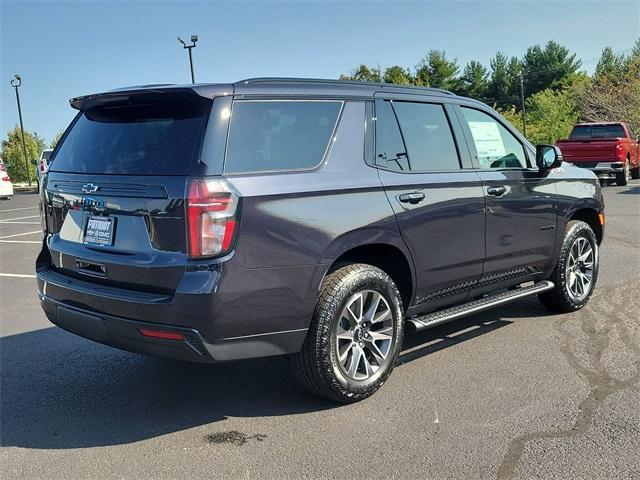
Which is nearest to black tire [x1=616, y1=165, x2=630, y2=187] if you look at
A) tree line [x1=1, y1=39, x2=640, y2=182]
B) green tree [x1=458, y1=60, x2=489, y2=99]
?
tree line [x1=1, y1=39, x2=640, y2=182]

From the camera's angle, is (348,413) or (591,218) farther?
(591,218)

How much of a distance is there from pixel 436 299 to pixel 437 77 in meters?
60.7

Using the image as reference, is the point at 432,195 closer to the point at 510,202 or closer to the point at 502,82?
the point at 510,202

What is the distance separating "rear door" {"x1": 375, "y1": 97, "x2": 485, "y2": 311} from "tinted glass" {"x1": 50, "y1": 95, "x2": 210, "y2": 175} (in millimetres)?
1236

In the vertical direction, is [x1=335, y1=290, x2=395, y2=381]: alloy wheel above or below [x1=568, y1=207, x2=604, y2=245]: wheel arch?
below

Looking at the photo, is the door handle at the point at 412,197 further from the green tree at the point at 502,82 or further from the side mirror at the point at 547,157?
the green tree at the point at 502,82

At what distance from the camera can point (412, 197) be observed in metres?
3.92

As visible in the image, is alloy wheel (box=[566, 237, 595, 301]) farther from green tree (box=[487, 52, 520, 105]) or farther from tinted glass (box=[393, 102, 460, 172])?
green tree (box=[487, 52, 520, 105])

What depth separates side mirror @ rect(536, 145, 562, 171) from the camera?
5.02 metres

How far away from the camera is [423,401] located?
3674 millimetres

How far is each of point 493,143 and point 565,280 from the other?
4.81 ft

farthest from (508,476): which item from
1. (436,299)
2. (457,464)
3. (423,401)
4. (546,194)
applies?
(546,194)

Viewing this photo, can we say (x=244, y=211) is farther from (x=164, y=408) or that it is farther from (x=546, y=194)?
(x=546, y=194)

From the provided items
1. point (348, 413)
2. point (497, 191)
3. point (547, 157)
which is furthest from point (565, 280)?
point (348, 413)
